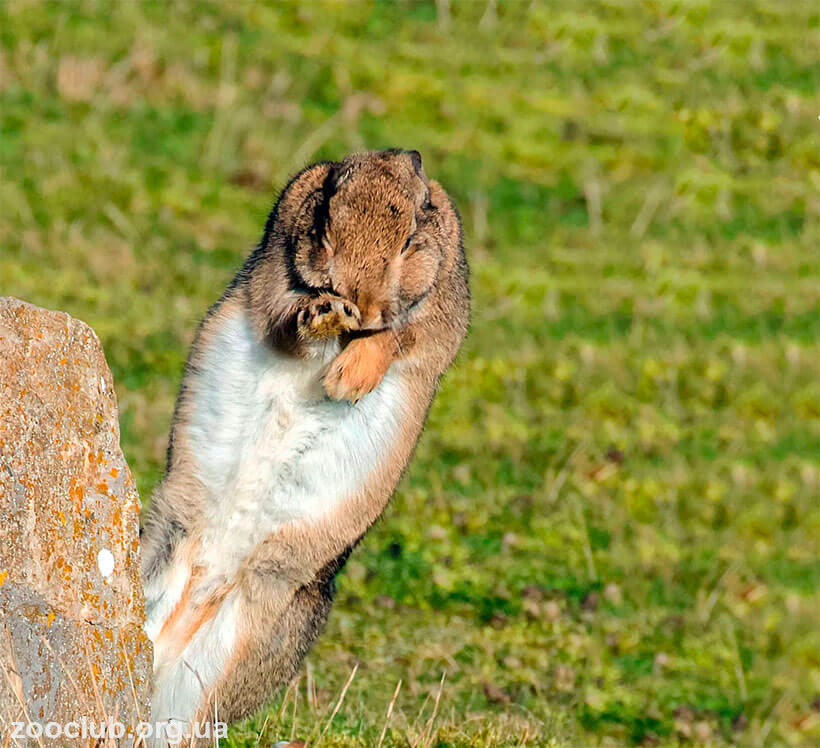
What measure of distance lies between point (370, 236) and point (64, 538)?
4.86 ft

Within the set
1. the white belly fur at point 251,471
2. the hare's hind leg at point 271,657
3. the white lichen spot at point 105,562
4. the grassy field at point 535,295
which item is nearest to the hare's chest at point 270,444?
the white belly fur at point 251,471

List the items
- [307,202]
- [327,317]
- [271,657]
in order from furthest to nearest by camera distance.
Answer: [271,657], [307,202], [327,317]

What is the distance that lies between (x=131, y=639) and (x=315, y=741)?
1.26 metres

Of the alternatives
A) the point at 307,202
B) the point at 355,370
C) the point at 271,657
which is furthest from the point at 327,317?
the point at 271,657

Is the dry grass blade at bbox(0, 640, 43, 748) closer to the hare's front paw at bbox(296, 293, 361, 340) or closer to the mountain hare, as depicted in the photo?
the mountain hare

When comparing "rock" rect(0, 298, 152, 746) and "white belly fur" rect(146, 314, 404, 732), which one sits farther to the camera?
"white belly fur" rect(146, 314, 404, 732)

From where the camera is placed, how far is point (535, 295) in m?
13.6

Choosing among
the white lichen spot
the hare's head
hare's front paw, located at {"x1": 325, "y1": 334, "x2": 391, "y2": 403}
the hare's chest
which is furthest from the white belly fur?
the white lichen spot

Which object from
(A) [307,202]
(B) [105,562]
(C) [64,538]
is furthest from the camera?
(A) [307,202]

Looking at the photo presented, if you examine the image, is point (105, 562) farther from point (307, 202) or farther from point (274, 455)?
point (307, 202)

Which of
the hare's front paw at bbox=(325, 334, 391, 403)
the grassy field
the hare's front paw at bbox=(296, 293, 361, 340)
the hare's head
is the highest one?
the hare's head

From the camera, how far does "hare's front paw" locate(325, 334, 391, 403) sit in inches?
219

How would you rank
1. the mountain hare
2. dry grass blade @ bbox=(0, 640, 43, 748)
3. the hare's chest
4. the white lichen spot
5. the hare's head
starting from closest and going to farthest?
1. dry grass blade @ bbox=(0, 640, 43, 748)
2. the white lichen spot
3. the hare's head
4. the mountain hare
5. the hare's chest

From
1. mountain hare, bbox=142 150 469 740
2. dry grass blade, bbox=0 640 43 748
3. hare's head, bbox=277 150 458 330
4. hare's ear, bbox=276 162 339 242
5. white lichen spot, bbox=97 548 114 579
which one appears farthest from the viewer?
mountain hare, bbox=142 150 469 740
